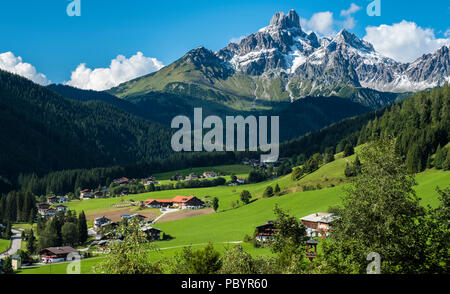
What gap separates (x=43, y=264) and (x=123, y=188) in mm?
115360

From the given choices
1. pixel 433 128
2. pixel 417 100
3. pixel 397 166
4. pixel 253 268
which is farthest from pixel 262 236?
pixel 417 100

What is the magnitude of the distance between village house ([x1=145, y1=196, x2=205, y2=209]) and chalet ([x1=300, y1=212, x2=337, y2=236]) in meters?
64.4

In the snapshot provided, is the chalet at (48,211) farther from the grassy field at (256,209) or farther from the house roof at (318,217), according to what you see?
the house roof at (318,217)

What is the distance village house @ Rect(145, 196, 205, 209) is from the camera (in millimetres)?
147250

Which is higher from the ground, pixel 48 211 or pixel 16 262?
pixel 16 262

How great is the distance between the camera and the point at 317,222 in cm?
8475

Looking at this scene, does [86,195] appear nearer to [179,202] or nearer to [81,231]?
[179,202]

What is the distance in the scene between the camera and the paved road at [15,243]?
90762 millimetres

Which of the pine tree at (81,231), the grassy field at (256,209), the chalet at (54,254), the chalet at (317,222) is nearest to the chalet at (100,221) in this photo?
the pine tree at (81,231)

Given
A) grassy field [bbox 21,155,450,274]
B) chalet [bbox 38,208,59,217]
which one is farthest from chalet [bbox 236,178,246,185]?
chalet [bbox 38,208,59,217]

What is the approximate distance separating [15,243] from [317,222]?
80803 millimetres

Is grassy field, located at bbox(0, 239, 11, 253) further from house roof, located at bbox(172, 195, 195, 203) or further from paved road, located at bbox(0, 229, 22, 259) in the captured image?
house roof, located at bbox(172, 195, 195, 203)

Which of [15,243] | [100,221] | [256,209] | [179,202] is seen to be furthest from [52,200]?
[256,209]

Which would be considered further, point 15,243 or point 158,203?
point 158,203
